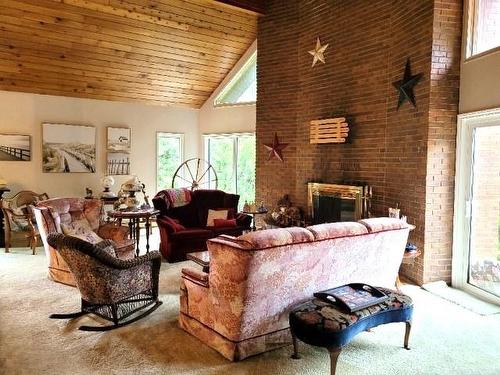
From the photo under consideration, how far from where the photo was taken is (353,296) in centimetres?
306

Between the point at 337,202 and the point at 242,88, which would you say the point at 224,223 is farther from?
the point at 242,88

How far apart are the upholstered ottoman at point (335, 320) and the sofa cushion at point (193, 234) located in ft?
10.3

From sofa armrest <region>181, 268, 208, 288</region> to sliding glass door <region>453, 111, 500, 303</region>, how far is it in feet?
10.3

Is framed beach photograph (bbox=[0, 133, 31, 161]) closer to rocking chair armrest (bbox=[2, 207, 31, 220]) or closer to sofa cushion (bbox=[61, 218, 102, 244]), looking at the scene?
rocking chair armrest (bbox=[2, 207, 31, 220])

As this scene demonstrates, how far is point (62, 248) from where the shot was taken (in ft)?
11.6

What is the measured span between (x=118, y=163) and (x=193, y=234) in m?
3.17

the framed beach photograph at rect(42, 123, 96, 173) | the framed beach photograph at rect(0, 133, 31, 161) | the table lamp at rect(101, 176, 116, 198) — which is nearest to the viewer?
the framed beach photograph at rect(0, 133, 31, 161)

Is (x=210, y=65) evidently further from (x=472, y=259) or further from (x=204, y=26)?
(x=472, y=259)

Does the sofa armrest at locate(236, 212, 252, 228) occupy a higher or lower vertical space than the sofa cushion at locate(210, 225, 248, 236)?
higher

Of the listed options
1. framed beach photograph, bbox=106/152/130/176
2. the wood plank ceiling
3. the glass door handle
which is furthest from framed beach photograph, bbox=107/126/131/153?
the glass door handle

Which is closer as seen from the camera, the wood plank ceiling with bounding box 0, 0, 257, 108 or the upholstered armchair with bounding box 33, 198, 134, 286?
the upholstered armchair with bounding box 33, 198, 134, 286

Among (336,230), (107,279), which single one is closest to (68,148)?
(107,279)

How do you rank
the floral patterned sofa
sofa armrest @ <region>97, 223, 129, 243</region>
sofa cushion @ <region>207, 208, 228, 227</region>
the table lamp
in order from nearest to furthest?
1. the floral patterned sofa
2. sofa armrest @ <region>97, 223, 129, 243</region>
3. sofa cushion @ <region>207, 208, 228, 227</region>
4. the table lamp

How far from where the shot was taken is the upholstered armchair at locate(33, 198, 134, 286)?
15.7ft
